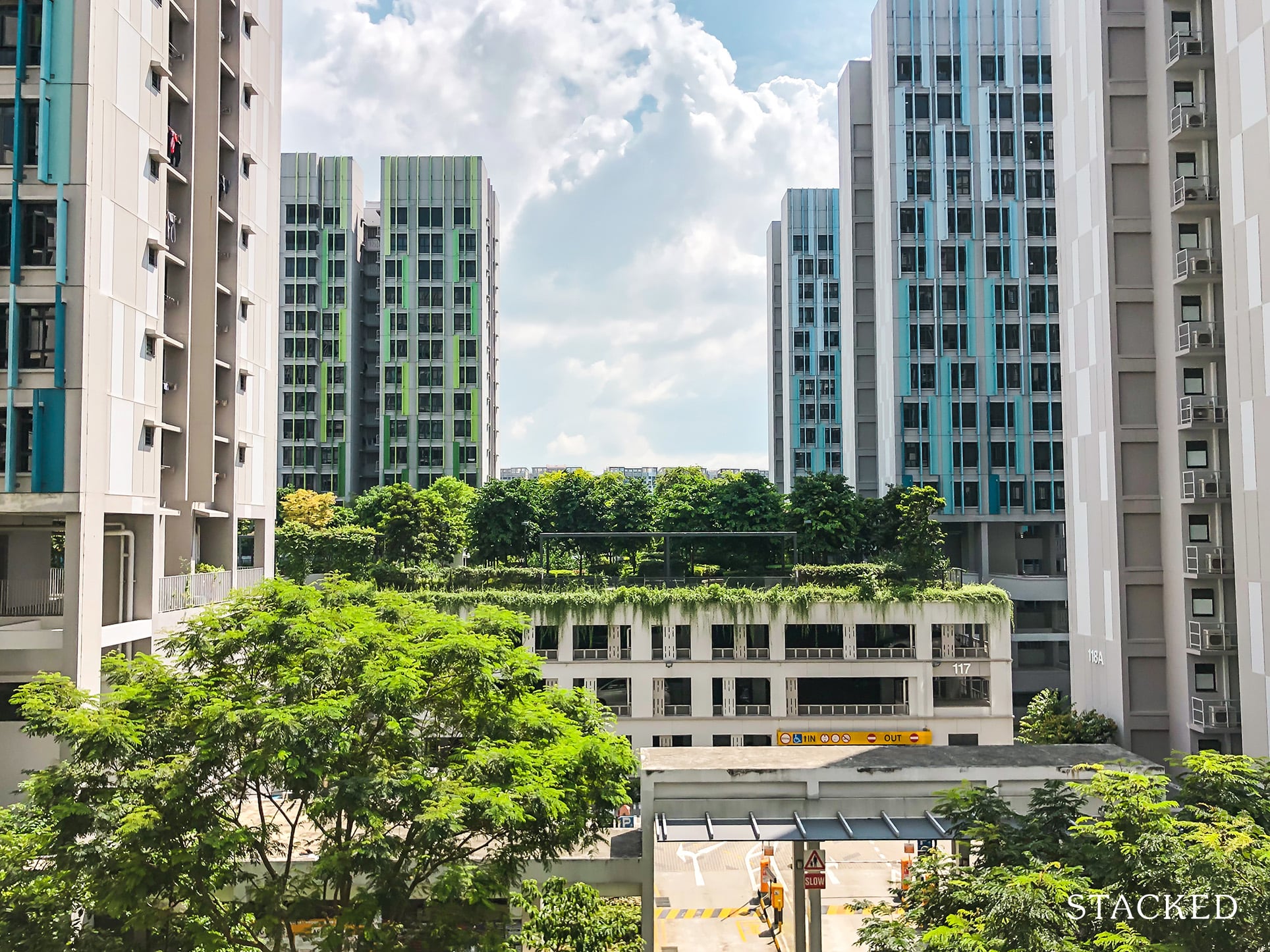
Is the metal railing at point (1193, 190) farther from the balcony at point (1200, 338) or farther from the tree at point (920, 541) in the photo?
the tree at point (920, 541)

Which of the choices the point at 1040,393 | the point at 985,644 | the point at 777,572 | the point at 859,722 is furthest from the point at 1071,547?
the point at 1040,393

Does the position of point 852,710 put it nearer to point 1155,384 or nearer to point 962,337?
point 1155,384

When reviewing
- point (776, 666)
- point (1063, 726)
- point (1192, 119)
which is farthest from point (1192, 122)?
point (776, 666)

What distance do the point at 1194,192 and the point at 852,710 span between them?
1013 inches

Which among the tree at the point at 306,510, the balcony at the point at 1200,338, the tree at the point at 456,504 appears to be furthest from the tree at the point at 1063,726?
the tree at the point at 306,510

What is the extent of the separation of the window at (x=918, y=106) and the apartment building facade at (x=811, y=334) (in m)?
29.9

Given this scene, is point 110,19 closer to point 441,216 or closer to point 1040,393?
point 1040,393

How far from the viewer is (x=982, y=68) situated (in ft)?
186

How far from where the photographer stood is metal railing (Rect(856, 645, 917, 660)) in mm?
42062

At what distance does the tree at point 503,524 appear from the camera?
5272 centimetres

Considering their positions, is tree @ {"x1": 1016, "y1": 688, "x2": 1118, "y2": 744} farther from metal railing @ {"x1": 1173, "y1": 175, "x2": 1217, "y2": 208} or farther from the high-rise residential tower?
the high-rise residential tower

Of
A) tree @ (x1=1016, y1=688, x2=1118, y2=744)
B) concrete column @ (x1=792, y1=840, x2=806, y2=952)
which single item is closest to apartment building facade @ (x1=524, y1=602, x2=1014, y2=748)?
tree @ (x1=1016, y1=688, x2=1118, y2=744)

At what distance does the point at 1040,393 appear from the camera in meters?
56.2

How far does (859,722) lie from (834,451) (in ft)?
152
